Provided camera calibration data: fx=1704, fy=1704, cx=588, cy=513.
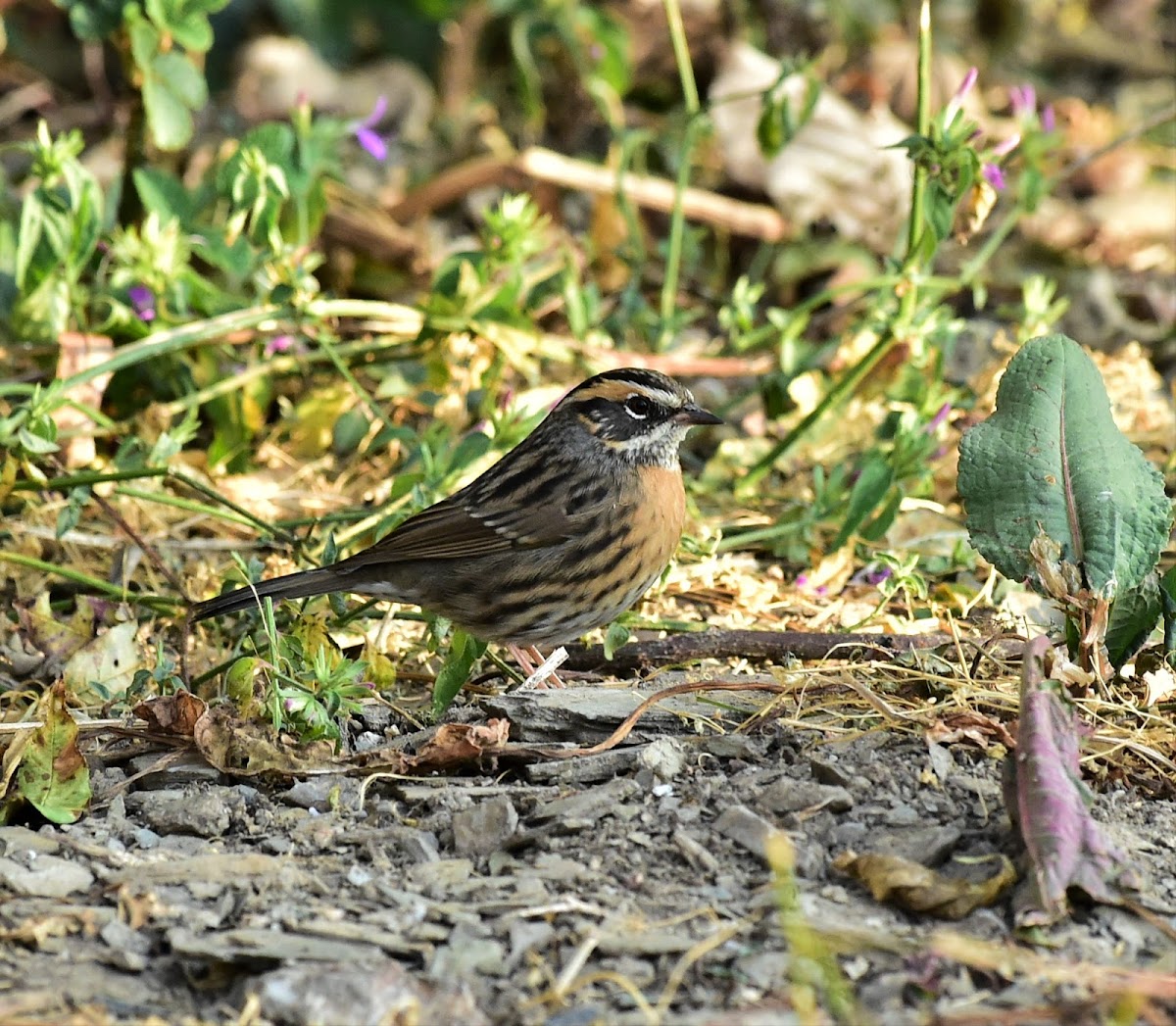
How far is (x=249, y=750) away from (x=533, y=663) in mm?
1561

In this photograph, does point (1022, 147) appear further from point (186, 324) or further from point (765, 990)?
point (765, 990)

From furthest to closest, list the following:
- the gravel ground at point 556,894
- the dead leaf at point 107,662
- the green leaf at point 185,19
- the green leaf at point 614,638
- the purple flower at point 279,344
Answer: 1. the purple flower at point 279,344
2. the green leaf at point 185,19
3. the dead leaf at point 107,662
4. the green leaf at point 614,638
5. the gravel ground at point 556,894

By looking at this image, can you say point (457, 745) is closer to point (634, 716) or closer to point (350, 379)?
point (634, 716)

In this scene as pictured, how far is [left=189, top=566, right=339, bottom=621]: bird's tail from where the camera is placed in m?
5.38

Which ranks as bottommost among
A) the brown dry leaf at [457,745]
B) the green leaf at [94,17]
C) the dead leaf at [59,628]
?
the dead leaf at [59,628]

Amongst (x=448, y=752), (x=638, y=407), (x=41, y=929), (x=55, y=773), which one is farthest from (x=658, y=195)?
(x=41, y=929)

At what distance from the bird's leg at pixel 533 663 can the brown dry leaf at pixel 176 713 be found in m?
0.96

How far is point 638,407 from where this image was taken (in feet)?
19.5

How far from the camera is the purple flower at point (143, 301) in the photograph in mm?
6648

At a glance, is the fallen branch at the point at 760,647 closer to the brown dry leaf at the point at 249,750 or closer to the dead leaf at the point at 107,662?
the brown dry leaf at the point at 249,750

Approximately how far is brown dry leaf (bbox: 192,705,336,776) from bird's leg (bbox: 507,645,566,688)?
2.34 feet

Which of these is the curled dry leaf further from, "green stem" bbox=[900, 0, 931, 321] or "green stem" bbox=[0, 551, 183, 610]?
"green stem" bbox=[900, 0, 931, 321]

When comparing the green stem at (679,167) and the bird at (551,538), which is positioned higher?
the green stem at (679,167)

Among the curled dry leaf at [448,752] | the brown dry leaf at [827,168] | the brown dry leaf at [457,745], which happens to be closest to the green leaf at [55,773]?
the curled dry leaf at [448,752]
